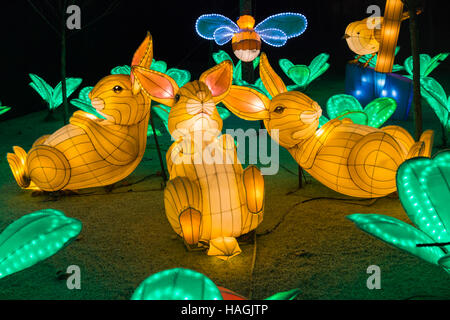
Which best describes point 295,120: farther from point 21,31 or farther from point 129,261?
point 21,31

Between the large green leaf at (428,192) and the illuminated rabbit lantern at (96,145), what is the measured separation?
264 cm

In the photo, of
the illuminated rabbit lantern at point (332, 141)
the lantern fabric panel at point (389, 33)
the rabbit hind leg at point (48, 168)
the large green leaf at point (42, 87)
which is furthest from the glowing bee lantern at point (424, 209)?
the large green leaf at point (42, 87)

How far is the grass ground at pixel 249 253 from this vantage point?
2643 mm

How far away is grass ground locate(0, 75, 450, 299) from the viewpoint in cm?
264

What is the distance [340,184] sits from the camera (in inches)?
147

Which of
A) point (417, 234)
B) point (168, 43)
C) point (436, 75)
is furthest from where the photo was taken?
point (168, 43)

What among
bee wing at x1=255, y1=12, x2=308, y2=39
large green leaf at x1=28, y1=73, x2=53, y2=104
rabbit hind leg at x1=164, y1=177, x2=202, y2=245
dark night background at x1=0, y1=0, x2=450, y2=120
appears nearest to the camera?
rabbit hind leg at x1=164, y1=177, x2=202, y2=245

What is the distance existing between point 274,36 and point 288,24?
0.25 m

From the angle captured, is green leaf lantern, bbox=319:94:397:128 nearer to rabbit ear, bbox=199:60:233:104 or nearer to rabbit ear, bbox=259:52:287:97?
rabbit ear, bbox=259:52:287:97

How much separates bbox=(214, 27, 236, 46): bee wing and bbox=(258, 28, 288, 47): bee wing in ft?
1.35

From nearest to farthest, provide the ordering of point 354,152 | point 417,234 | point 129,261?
1. point 417,234
2. point 129,261
3. point 354,152

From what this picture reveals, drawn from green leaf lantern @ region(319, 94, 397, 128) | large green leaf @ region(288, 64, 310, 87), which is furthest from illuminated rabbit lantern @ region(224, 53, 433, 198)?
large green leaf @ region(288, 64, 310, 87)
